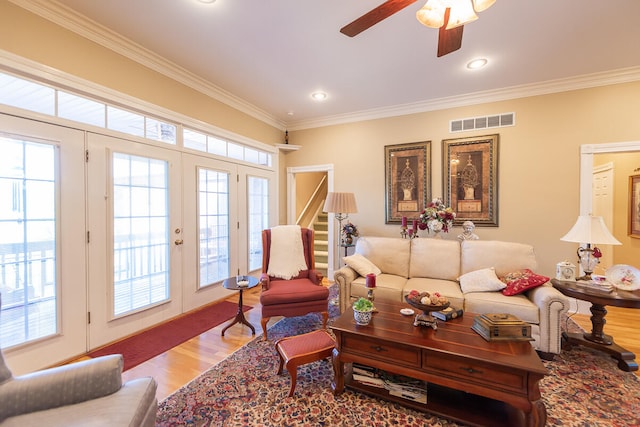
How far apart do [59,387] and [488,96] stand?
16.8 feet

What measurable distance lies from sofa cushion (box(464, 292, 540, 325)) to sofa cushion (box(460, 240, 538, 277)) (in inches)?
16.7

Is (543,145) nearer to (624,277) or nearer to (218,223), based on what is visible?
(624,277)

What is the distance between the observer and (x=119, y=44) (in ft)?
8.32

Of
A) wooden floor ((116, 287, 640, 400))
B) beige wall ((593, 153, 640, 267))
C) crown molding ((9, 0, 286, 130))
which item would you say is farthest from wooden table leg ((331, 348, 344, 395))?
→ beige wall ((593, 153, 640, 267))

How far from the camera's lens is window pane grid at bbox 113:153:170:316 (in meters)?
2.62

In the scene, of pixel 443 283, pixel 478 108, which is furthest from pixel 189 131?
pixel 478 108

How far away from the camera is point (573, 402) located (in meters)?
1.80

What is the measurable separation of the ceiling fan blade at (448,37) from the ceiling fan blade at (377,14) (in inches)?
13.5

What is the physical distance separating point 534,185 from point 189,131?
187 inches

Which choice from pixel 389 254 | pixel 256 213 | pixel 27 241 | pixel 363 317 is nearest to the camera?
pixel 363 317

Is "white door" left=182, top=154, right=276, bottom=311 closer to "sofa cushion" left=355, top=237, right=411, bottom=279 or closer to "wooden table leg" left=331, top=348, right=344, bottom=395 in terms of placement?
"sofa cushion" left=355, top=237, right=411, bottom=279

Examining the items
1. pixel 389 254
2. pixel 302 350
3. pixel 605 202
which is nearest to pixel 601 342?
pixel 389 254

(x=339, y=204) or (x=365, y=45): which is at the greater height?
(x=365, y=45)

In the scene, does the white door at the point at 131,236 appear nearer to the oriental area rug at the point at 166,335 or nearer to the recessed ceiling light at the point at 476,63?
the oriental area rug at the point at 166,335
